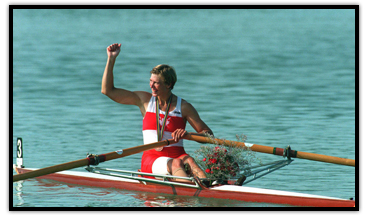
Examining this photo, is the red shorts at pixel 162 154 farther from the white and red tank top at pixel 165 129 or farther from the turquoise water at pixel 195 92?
the turquoise water at pixel 195 92

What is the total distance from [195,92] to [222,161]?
31.7ft

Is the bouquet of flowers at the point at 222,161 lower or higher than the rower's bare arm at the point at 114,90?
lower

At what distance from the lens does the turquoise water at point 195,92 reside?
30.7ft

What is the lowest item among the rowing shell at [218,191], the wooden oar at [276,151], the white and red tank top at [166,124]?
the rowing shell at [218,191]

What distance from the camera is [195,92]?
17.4 m

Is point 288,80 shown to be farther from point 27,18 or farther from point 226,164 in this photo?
point 27,18

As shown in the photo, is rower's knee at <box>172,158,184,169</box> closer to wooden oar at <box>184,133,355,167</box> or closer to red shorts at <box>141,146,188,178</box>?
red shorts at <box>141,146,188,178</box>

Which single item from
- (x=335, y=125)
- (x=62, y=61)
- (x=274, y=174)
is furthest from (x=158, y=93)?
(x=62, y=61)

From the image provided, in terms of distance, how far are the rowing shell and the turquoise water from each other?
102 millimetres

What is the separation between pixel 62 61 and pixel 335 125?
14.6 m

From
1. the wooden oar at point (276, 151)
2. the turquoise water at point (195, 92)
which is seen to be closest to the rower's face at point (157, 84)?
the wooden oar at point (276, 151)

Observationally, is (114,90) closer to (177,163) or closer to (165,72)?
(165,72)

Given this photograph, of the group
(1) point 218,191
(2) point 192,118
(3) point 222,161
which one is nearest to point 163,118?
(2) point 192,118

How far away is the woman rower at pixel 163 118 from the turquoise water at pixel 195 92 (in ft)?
1.40
